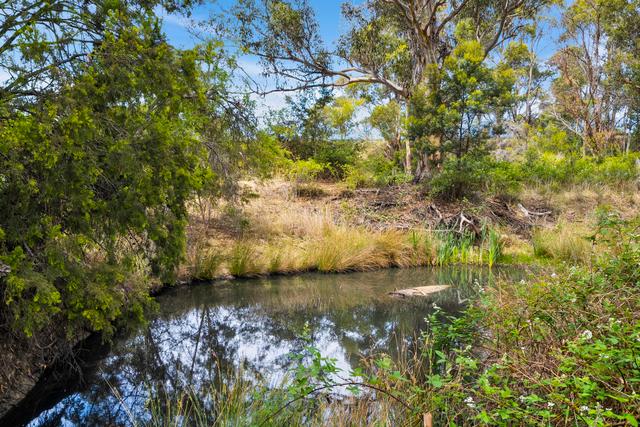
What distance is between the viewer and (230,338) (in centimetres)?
583

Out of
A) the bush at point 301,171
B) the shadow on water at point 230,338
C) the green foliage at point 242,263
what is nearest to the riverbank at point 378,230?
the green foliage at point 242,263

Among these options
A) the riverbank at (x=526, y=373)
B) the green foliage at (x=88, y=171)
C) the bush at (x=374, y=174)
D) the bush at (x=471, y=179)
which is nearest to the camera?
the riverbank at (x=526, y=373)

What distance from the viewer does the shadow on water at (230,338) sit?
4.06 meters

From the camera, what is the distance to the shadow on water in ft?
13.3

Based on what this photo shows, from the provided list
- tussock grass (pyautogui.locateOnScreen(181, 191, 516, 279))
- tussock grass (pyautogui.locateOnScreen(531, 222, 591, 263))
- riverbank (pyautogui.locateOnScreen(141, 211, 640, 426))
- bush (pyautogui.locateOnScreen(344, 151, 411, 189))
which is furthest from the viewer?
bush (pyautogui.locateOnScreen(344, 151, 411, 189))

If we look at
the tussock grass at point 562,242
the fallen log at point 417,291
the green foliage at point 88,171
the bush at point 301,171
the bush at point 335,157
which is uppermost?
the bush at point 335,157

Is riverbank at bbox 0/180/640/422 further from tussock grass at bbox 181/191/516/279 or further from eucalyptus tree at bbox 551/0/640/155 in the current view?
eucalyptus tree at bbox 551/0/640/155

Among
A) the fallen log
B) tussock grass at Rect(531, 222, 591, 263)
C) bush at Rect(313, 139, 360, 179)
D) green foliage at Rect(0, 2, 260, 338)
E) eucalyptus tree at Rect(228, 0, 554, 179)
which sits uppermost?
eucalyptus tree at Rect(228, 0, 554, 179)

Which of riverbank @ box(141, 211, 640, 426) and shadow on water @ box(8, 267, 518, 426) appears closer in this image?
riverbank @ box(141, 211, 640, 426)

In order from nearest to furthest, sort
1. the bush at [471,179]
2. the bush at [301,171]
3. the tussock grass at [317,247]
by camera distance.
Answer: the tussock grass at [317,247], the bush at [471,179], the bush at [301,171]

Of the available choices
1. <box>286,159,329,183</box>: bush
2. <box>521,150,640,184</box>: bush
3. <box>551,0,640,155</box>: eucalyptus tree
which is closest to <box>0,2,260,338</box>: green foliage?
<box>286,159,329,183</box>: bush

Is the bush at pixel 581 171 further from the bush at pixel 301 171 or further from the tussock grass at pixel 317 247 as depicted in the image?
the bush at pixel 301 171

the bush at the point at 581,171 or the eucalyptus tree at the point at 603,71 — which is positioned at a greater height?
the eucalyptus tree at the point at 603,71

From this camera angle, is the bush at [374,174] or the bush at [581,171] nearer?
the bush at [581,171]
